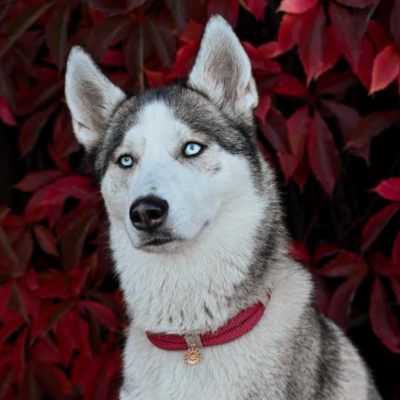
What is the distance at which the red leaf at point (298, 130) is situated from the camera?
3.44 meters

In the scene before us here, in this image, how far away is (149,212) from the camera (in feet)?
8.54

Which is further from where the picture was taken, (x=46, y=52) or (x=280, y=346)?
(x=46, y=52)

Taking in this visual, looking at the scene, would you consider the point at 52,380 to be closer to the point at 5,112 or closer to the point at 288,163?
the point at 5,112

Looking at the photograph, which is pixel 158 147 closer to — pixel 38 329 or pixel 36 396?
pixel 38 329

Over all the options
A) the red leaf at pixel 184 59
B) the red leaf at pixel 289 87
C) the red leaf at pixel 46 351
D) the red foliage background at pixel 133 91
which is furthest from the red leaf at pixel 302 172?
the red leaf at pixel 46 351

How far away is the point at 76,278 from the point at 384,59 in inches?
68.5

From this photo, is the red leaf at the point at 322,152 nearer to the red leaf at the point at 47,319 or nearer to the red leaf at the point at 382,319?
the red leaf at the point at 382,319

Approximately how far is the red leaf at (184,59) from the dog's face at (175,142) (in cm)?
18

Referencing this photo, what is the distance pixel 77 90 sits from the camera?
3.22 meters

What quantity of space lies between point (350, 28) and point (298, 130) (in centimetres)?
53

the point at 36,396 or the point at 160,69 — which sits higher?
the point at 160,69

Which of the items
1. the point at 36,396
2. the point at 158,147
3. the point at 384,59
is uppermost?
the point at 384,59

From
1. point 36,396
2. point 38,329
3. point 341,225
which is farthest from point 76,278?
point 341,225

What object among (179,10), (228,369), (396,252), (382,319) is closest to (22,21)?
(179,10)
